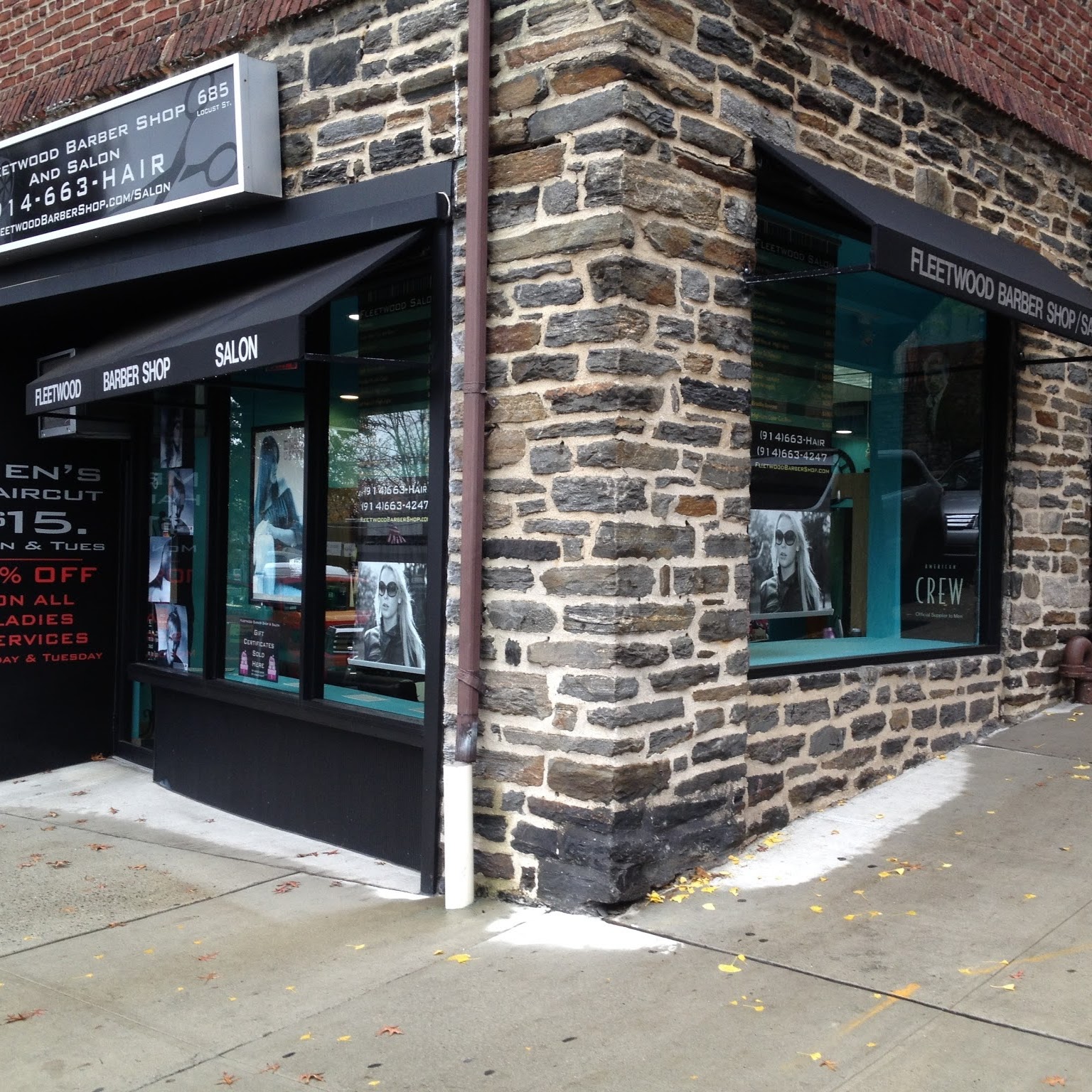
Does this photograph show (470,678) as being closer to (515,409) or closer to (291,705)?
(515,409)

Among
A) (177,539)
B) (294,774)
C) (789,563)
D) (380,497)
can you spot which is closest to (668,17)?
(380,497)

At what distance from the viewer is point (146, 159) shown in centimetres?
670

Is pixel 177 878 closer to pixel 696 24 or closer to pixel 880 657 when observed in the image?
pixel 880 657

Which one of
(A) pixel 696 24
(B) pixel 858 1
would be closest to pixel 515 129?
(A) pixel 696 24

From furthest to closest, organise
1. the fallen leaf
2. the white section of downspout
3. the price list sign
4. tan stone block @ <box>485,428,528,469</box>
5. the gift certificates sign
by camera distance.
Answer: the price list sign → the gift certificates sign → tan stone block @ <box>485,428,528,469</box> → the white section of downspout → the fallen leaf

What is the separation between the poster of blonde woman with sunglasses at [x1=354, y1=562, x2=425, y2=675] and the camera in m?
6.01

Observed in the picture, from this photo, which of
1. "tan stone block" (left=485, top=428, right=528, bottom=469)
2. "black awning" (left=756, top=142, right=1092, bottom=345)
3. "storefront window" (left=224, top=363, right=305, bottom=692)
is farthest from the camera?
"storefront window" (left=224, top=363, right=305, bottom=692)

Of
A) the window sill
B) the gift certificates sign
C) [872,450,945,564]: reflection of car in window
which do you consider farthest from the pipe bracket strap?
[872,450,945,564]: reflection of car in window

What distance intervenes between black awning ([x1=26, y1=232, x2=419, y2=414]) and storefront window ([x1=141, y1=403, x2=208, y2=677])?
→ 3.77ft

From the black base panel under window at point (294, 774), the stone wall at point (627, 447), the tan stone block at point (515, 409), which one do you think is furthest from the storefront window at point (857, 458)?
the black base panel under window at point (294, 774)

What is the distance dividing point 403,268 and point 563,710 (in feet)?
8.29

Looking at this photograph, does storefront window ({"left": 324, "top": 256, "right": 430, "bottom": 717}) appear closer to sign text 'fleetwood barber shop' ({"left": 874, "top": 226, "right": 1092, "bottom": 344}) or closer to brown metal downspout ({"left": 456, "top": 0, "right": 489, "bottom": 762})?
brown metal downspout ({"left": 456, "top": 0, "right": 489, "bottom": 762})

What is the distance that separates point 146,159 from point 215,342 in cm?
191

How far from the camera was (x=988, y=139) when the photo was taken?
23.5ft
